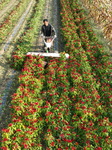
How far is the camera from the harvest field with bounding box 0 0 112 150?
4.27 m

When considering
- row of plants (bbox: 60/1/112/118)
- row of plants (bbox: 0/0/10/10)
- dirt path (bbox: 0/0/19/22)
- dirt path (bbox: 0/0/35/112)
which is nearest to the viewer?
row of plants (bbox: 60/1/112/118)

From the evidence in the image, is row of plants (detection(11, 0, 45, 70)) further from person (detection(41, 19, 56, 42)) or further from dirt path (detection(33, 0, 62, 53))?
person (detection(41, 19, 56, 42))

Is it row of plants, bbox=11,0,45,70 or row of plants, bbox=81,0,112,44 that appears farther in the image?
row of plants, bbox=81,0,112,44

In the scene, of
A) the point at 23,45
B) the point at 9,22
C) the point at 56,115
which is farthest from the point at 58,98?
the point at 9,22

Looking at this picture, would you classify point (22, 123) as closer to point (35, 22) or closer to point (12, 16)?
point (35, 22)

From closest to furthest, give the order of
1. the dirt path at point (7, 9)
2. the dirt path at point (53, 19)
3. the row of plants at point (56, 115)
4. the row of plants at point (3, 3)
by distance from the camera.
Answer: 1. the row of plants at point (56, 115)
2. the dirt path at point (53, 19)
3. the dirt path at point (7, 9)
4. the row of plants at point (3, 3)

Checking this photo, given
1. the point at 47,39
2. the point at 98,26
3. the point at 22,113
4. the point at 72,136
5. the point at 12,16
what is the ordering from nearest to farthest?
the point at 72,136, the point at 22,113, the point at 47,39, the point at 98,26, the point at 12,16

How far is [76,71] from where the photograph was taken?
22.4ft

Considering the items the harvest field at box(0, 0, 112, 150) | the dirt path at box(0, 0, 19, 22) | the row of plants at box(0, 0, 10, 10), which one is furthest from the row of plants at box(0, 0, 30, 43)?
the row of plants at box(0, 0, 10, 10)

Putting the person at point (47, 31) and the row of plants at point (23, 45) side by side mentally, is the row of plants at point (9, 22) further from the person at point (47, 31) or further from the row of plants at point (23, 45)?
the person at point (47, 31)

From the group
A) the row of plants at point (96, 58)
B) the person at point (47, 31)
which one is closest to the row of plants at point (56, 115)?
the row of plants at point (96, 58)

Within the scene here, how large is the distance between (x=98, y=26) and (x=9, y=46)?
616cm

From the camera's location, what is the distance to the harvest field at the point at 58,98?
4.27 metres

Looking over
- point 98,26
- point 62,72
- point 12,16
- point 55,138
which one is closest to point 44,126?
point 55,138
